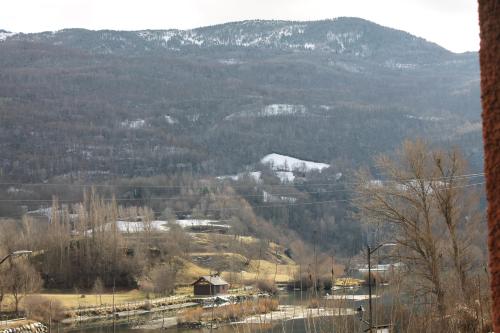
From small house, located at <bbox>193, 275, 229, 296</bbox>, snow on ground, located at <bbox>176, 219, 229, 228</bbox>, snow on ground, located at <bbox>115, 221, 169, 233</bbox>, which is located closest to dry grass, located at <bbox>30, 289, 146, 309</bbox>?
small house, located at <bbox>193, 275, 229, 296</bbox>

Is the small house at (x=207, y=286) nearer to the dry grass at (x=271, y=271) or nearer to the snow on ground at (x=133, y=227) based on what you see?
the dry grass at (x=271, y=271)

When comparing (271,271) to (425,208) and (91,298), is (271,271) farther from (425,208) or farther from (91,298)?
(425,208)

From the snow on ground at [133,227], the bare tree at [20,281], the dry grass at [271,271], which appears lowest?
the dry grass at [271,271]

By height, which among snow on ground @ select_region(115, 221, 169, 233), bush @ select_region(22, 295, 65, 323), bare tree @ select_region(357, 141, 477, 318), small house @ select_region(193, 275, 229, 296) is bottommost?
small house @ select_region(193, 275, 229, 296)

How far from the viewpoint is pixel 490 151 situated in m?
2.19

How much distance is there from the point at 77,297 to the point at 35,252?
2052 cm

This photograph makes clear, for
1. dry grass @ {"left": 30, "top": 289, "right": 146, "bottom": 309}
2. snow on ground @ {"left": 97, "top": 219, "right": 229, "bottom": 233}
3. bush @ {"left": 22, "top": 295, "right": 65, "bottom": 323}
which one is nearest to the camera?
bush @ {"left": 22, "top": 295, "right": 65, "bottom": 323}

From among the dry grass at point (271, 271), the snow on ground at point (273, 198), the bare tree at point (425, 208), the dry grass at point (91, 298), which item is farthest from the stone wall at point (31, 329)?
the snow on ground at point (273, 198)

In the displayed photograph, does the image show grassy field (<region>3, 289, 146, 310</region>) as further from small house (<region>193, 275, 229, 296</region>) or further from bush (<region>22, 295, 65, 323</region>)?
small house (<region>193, 275, 229, 296</region>)

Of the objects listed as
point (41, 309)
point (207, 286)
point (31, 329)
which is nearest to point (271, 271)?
point (207, 286)

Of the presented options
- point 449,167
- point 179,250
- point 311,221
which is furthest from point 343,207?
point 449,167

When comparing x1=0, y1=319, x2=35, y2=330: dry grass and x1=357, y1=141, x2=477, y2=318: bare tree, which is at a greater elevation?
x1=357, y1=141, x2=477, y2=318: bare tree

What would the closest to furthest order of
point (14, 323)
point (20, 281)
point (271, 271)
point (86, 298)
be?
point (14, 323) < point (20, 281) < point (86, 298) < point (271, 271)

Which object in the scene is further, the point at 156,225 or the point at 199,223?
the point at 199,223
